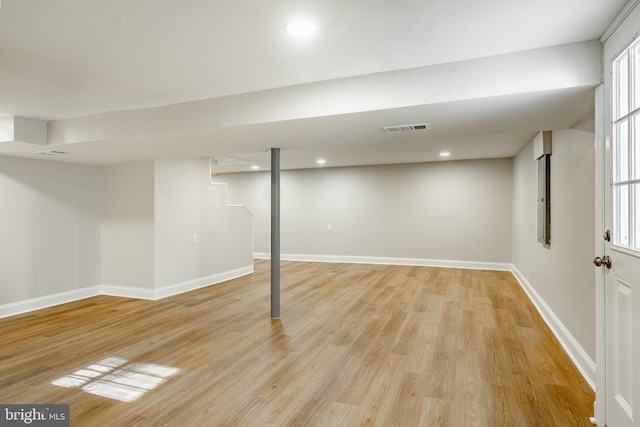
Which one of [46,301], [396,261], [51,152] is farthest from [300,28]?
[396,261]

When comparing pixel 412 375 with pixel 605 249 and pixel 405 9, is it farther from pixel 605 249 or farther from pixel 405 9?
pixel 405 9

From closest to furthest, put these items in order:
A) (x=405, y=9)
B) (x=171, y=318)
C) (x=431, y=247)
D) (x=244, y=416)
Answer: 1. (x=405, y=9)
2. (x=244, y=416)
3. (x=171, y=318)
4. (x=431, y=247)

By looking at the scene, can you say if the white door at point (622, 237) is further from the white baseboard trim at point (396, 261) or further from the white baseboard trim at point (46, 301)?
the white baseboard trim at point (46, 301)

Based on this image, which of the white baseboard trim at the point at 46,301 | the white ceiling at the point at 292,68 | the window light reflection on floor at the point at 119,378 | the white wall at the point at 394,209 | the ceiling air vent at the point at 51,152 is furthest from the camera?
the white wall at the point at 394,209

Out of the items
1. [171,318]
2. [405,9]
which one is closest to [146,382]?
[171,318]

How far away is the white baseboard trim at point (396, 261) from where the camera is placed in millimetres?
7188

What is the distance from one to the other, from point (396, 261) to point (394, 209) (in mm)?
1204

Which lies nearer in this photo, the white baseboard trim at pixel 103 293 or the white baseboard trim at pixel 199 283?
the white baseboard trim at pixel 103 293

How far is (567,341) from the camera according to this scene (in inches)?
123

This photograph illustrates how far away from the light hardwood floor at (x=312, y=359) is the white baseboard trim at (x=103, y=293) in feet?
0.60

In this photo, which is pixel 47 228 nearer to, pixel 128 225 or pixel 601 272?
pixel 128 225

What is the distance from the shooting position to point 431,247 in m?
7.64

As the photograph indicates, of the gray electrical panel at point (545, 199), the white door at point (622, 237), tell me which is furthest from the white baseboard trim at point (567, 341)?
the gray electrical panel at point (545, 199)

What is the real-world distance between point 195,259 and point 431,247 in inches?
195
